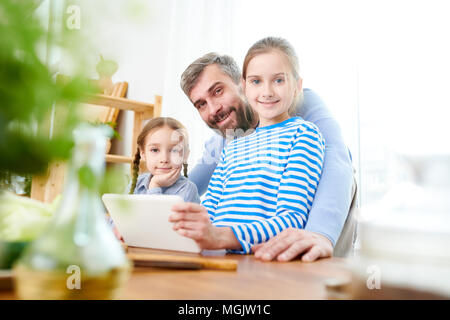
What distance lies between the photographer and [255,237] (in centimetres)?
96

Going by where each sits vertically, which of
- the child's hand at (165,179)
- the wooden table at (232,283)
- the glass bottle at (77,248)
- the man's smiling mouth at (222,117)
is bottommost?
the wooden table at (232,283)

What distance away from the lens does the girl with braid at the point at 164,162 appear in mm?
1800

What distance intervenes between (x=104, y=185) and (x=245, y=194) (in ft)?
3.18

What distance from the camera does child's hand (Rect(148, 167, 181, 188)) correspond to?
5.87ft

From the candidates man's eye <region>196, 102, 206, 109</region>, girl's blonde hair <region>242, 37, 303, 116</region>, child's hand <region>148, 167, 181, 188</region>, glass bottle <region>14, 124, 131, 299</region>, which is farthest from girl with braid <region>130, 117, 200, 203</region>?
glass bottle <region>14, 124, 131, 299</region>

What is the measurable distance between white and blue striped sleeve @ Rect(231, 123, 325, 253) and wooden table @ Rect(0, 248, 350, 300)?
0.30 metres

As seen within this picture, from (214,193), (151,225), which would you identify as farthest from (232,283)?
(214,193)

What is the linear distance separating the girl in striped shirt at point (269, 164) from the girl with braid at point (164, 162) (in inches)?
16.8

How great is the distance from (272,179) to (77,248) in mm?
971

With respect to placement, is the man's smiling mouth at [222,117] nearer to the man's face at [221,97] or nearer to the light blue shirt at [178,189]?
the man's face at [221,97]

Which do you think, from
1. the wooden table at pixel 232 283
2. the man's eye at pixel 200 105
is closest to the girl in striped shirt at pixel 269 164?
the wooden table at pixel 232 283

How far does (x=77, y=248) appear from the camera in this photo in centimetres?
29
